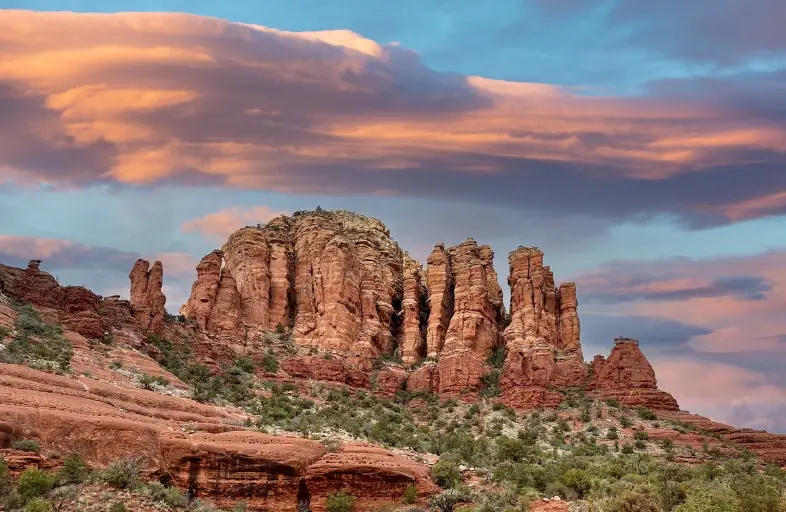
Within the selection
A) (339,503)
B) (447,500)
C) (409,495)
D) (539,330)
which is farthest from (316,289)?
(447,500)

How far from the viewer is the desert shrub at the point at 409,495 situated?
6197 cm

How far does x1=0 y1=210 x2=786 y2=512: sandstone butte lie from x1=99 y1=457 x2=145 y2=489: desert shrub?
168 cm

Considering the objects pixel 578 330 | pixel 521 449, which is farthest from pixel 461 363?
pixel 521 449

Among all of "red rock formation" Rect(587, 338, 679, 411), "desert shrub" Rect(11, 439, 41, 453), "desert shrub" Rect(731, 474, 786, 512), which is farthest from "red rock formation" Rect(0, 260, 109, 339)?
"desert shrub" Rect(731, 474, 786, 512)

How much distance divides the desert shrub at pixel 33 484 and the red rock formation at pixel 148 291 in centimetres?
4817

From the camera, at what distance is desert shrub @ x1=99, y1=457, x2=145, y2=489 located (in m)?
54.8

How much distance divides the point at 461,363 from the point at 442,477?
40883 millimetres

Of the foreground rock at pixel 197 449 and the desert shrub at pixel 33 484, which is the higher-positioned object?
the foreground rock at pixel 197 449

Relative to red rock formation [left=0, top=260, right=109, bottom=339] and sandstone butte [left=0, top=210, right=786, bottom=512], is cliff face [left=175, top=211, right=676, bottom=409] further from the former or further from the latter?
red rock formation [left=0, top=260, right=109, bottom=339]

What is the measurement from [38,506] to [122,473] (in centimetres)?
636

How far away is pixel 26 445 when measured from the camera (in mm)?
54469

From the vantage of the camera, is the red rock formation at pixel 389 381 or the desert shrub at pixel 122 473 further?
the red rock formation at pixel 389 381

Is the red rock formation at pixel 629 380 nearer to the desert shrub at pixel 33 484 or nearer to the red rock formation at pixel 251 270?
the red rock formation at pixel 251 270

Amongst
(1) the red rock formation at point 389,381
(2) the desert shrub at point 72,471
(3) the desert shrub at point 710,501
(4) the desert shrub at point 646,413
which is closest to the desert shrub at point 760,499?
(3) the desert shrub at point 710,501
